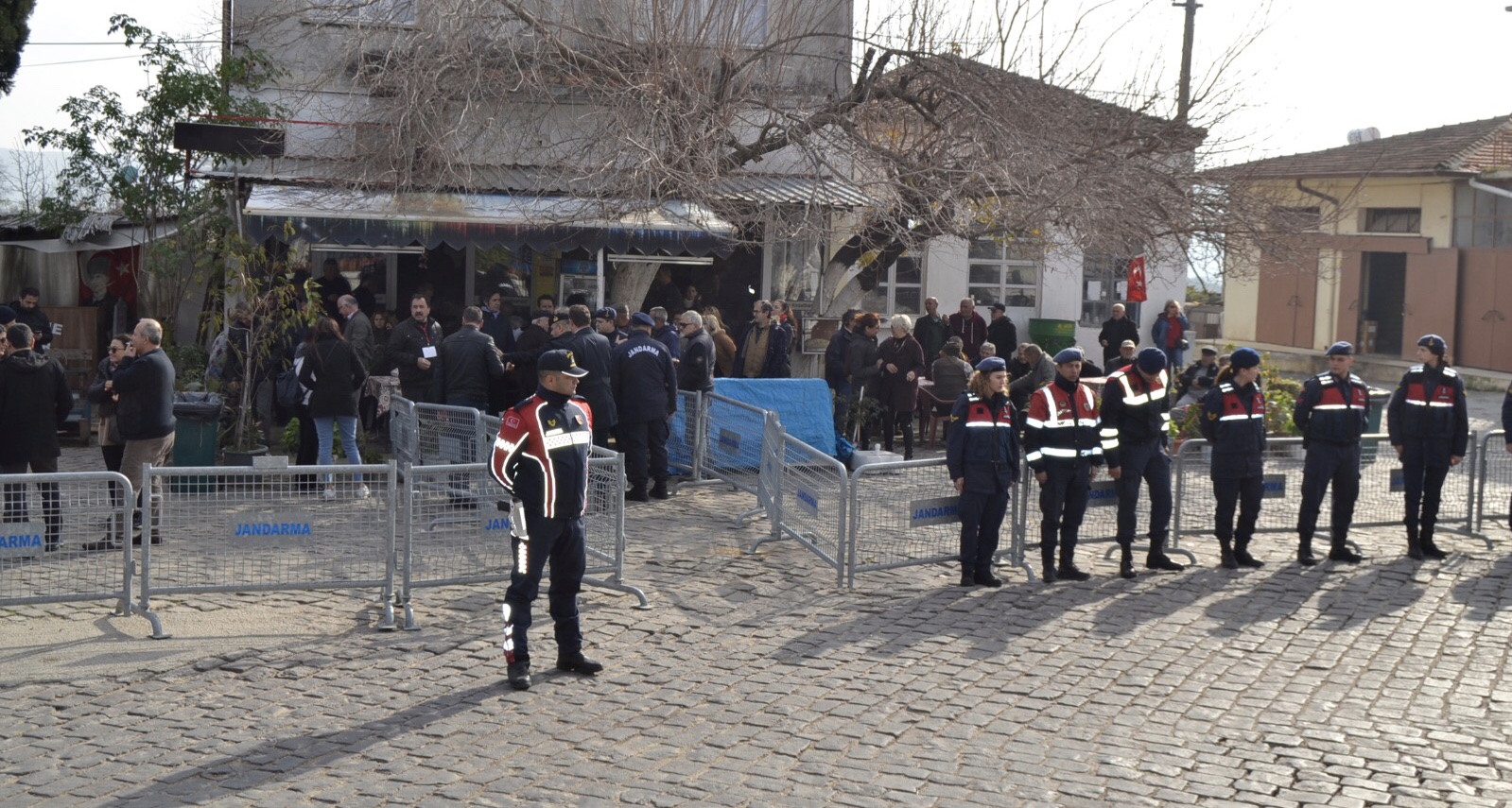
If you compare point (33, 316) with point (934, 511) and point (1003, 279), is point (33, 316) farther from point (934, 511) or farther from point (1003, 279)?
point (1003, 279)

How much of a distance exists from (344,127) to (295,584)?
450 inches

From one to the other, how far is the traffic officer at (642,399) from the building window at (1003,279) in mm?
13506

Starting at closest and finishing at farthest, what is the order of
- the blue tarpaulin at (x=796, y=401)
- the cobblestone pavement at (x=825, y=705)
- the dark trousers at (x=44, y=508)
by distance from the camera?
1. the cobblestone pavement at (x=825, y=705)
2. the dark trousers at (x=44, y=508)
3. the blue tarpaulin at (x=796, y=401)

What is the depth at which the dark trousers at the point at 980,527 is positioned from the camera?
1034 cm

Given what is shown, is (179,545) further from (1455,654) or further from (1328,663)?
(1455,654)

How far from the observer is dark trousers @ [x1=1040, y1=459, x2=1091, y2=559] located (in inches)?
413

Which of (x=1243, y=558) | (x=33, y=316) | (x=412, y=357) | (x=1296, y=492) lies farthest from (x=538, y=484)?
(x=33, y=316)

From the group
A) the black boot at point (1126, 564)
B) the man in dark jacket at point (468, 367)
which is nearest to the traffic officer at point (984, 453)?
the black boot at point (1126, 564)

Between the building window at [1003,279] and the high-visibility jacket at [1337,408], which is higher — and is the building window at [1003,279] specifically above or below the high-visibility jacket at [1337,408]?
above

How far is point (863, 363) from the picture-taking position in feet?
53.4

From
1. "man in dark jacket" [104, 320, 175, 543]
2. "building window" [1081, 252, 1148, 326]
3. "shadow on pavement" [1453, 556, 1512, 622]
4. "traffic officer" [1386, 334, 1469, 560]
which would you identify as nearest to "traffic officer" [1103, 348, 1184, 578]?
"shadow on pavement" [1453, 556, 1512, 622]

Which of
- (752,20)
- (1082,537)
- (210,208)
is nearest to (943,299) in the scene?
(752,20)

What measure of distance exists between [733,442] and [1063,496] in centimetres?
392

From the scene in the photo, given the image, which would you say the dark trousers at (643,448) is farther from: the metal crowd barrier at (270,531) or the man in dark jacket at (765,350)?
the metal crowd barrier at (270,531)
